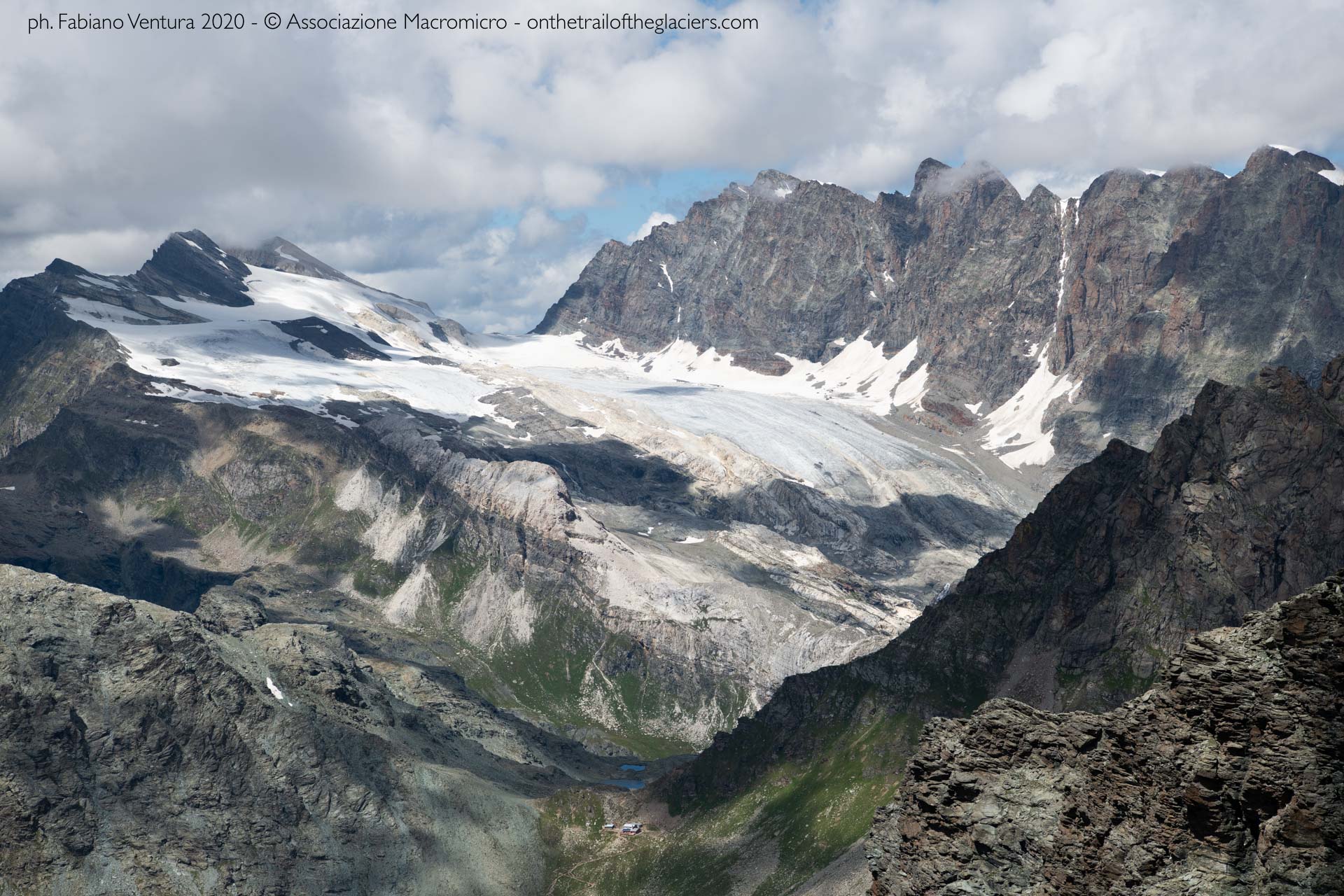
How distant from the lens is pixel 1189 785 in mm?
40094

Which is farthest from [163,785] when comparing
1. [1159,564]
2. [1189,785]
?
[1189,785]

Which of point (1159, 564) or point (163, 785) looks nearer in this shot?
point (1159, 564)

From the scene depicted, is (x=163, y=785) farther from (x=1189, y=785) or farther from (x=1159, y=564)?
(x=1189, y=785)

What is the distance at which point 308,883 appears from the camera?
181 m

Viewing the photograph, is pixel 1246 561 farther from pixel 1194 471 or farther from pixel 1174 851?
pixel 1174 851

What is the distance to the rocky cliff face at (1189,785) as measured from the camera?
36562 millimetres

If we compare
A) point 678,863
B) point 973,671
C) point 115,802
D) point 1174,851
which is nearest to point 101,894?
point 115,802

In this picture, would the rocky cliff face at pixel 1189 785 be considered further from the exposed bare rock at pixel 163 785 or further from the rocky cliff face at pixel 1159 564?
the exposed bare rock at pixel 163 785

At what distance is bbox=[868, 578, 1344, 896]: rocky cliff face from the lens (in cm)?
3656

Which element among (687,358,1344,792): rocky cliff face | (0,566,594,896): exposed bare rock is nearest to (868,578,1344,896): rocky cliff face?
(687,358,1344,792): rocky cliff face

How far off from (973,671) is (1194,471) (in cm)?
4411

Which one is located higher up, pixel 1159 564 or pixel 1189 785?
pixel 1159 564

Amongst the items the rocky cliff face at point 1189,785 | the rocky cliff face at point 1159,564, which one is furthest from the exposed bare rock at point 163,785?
the rocky cliff face at point 1189,785

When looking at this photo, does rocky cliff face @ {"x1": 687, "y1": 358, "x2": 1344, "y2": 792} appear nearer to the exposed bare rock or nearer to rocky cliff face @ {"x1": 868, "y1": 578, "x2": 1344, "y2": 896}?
the exposed bare rock
